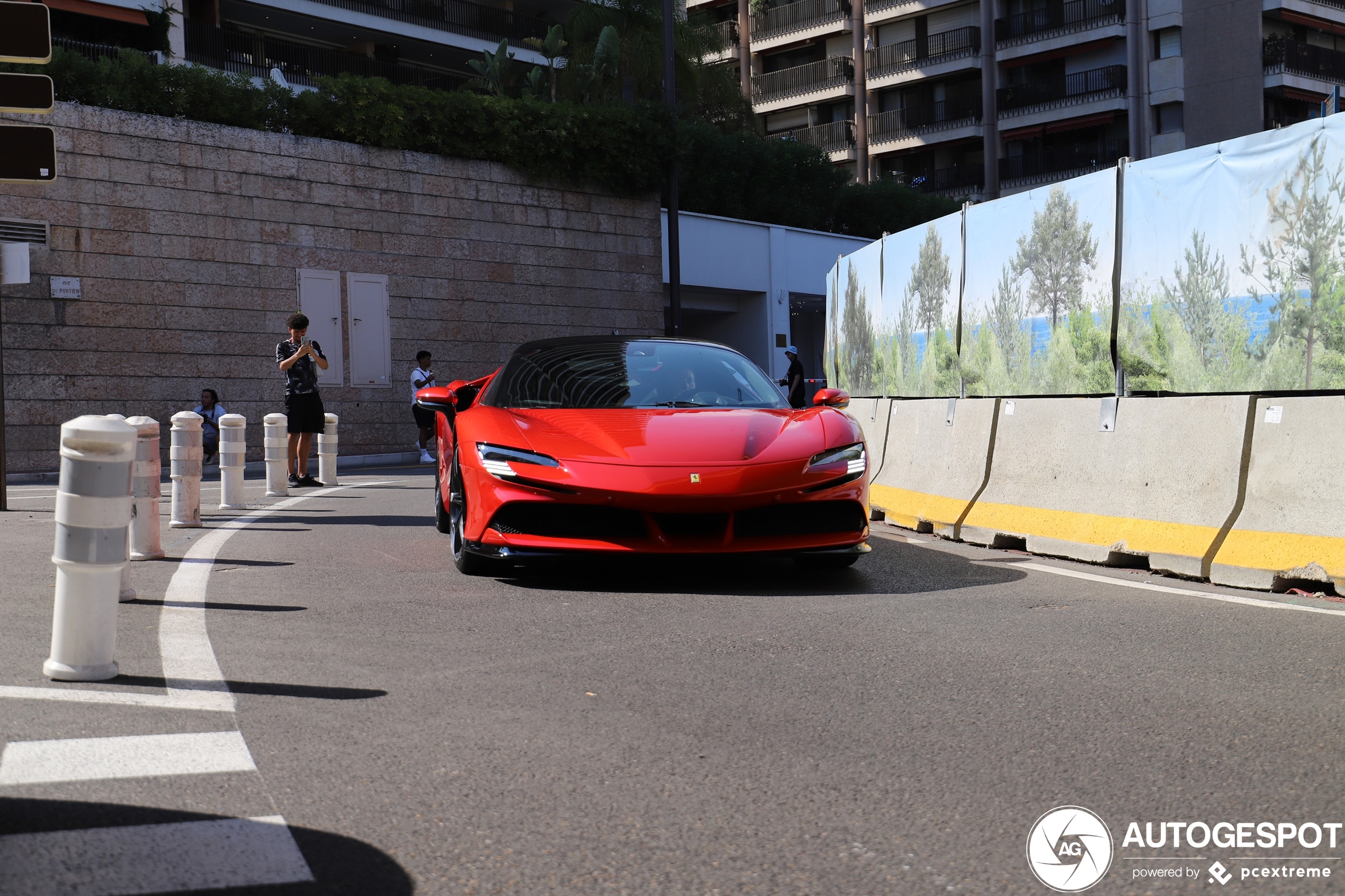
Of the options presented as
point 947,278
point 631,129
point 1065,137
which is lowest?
point 947,278

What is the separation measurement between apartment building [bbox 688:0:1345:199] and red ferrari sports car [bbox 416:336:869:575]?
41.9m

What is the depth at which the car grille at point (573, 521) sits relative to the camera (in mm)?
6836

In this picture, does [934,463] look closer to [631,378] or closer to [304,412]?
[631,378]

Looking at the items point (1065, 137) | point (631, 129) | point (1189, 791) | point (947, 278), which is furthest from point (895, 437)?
point (1065, 137)

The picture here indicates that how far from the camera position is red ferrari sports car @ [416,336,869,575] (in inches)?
268

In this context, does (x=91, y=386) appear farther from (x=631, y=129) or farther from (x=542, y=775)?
(x=542, y=775)

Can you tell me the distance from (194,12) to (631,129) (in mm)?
14559

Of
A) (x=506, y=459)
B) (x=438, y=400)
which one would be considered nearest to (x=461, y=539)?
(x=506, y=459)

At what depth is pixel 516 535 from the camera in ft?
22.7

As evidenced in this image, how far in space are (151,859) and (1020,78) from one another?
5862cm

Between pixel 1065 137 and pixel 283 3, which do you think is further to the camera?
pixel 1065 137

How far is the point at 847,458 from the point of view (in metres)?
7.23

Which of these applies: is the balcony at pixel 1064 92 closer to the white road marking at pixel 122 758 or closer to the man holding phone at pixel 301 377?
the man holding phone at pixel 301 377

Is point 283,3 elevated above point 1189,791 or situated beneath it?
elevated above
